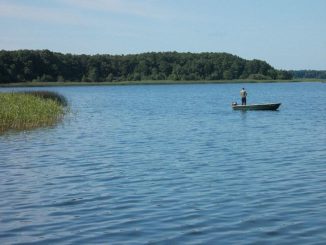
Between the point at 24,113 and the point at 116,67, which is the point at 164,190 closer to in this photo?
the point at 24,113

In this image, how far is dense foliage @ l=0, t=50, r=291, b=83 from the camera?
156500 millimetres

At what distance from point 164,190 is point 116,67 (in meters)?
176

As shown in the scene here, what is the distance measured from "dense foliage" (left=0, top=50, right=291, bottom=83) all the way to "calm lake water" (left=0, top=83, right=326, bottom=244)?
132024 millimetres

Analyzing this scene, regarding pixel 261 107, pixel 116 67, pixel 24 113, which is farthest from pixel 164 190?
pixel 116 67

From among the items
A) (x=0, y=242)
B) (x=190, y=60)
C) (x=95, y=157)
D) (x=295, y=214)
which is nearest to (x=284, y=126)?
(x=95, y=157)

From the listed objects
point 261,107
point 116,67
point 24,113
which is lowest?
point 261,107

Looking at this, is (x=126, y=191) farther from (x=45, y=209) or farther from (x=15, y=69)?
(x=15, y=69)

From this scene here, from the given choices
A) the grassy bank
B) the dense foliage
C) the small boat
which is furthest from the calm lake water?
the dense foliage

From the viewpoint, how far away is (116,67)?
619 feet

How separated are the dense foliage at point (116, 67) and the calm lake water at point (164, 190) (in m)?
132

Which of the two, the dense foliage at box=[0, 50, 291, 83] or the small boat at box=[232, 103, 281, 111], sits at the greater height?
the dense foliage at box=[0, 50, 291, 83]

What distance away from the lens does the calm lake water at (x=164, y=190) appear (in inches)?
432

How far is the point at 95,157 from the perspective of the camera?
21.8 metres

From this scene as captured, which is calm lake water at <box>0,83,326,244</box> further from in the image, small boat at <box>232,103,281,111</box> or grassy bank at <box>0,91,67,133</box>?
small boat at <box>232,103,281,111</box>
